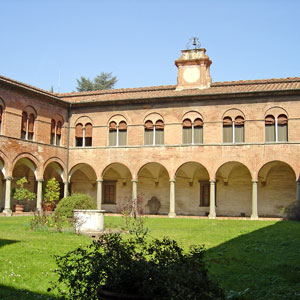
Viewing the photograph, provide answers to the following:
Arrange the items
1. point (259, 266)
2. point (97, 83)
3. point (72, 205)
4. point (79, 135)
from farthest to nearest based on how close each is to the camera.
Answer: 1. point (97, 83)
2. point (79, 135)
3. point (72, 205)
4. point (259, 266)

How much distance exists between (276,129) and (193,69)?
682 centimetres

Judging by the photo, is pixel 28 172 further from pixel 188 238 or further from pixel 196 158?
pixel 188 238

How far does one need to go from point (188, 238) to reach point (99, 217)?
126 inches

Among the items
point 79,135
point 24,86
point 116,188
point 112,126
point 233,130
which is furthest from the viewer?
point 116,188

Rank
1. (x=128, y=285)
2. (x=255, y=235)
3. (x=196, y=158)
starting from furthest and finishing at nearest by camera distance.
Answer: (x=196, y=158)
(x=255, y=235)
(x=128, y=285)

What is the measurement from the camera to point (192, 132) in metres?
26.7

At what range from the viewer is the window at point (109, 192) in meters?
31.2

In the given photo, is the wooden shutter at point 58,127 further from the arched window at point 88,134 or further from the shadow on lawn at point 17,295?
the shadow on lawn at point 17,295

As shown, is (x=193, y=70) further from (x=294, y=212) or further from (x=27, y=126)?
(x=294, y=212)

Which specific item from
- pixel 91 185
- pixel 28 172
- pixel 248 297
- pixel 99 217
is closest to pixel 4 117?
pixel 28 172

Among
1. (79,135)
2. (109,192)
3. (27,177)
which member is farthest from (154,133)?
(27,177)

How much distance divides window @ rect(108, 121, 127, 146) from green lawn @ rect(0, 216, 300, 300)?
1356 cm

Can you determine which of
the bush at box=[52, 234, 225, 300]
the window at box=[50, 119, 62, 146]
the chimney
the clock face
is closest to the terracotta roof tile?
the chimney

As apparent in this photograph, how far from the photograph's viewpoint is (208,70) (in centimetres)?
2900
